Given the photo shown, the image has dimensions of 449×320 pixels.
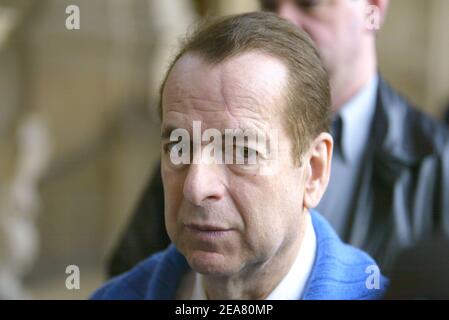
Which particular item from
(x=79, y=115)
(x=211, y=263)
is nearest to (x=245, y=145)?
(x=211, y=263)

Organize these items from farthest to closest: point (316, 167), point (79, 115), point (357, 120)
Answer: point (79, 115) → point (357, 120) → point (316, 167)

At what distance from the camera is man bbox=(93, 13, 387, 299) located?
60.7 inches

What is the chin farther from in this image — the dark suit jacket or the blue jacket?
the dark suit jacket

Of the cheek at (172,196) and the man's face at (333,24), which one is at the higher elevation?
the man's face at (333,24)

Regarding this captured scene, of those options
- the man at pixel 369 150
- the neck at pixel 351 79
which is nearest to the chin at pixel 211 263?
the man at pixel 369 150

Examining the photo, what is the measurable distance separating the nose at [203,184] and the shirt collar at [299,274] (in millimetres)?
215

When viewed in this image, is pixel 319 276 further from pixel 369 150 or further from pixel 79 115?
pixel 79 115

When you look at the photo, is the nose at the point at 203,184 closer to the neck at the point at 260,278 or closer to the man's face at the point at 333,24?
the neck at the point at 260,278

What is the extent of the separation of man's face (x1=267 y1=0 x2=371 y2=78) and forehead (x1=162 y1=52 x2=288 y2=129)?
0.29m

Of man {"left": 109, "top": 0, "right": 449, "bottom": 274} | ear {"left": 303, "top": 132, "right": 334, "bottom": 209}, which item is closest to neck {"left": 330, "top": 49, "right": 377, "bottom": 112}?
man {"left": 109, "top": 0, "right": 449, "bottom": 274}

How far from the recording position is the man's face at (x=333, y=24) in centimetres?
184

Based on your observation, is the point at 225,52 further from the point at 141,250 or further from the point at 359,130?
the point at 141,250

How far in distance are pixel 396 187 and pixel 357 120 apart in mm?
160

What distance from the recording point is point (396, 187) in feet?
6.30
